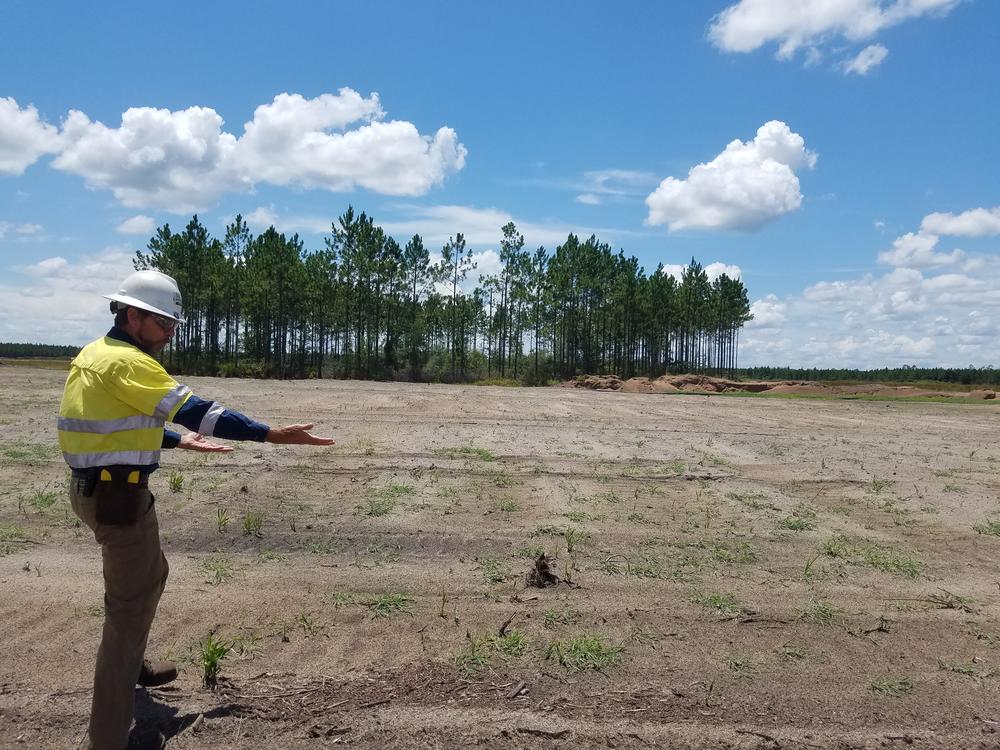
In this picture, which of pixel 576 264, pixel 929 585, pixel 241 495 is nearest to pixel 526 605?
pixel 929 585

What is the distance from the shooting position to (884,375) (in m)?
98.2

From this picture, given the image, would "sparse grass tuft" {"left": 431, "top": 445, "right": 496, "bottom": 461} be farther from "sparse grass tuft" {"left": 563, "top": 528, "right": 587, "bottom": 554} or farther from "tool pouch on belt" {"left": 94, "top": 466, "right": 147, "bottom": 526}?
"tool pouch on belt" {"left": 94, "top": 466, "right": 147, "bottom": 526}

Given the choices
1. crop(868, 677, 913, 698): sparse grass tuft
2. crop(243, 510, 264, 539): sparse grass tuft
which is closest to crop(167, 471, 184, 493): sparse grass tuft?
crop(243, 510, 264, 539): sparse grass tuft

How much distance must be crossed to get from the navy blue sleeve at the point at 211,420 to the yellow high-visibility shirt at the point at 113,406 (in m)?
0.05

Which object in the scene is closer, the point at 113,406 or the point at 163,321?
the point at 113,406

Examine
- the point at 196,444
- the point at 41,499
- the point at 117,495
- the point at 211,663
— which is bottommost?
the point at 211,663

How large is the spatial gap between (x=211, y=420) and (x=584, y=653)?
2.71 m

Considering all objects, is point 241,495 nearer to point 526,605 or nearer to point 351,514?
point 351,514

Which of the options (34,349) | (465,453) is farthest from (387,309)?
(34,349)

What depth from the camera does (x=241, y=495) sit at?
28.3 ft

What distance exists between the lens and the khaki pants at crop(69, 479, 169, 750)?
329 centimetres

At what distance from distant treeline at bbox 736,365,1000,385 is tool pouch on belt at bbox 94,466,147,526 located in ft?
274

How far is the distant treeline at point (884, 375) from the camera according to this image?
76.3 meters

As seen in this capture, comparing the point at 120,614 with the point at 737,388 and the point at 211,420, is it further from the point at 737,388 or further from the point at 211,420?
the point at 737,388
